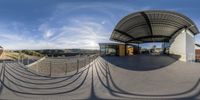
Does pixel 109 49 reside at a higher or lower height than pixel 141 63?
higher

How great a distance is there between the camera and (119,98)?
657 cm

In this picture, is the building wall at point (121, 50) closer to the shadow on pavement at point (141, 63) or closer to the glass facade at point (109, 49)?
the glass facade at point (109, 49)

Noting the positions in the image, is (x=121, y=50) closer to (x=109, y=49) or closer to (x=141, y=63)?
(x=109, y=49)

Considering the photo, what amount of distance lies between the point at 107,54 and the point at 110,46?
1.38m

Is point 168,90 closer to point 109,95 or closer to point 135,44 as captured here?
point 109,95

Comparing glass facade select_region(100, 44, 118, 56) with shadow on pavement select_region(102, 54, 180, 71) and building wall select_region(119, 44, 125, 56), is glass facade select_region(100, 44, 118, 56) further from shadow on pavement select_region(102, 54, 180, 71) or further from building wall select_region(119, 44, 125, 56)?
shadow on pavement select_region(102, 54, 180, 71)

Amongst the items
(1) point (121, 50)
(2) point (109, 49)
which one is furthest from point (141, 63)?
(2) point (109, 49)

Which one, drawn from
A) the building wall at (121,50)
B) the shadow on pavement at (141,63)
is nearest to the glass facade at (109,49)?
the building wall at (121,50)

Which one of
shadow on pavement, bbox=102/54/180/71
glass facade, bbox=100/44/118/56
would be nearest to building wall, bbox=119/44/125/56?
glass facade, bbox=100/44/118/56

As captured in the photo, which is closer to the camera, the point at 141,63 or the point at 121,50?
the point at 141,63

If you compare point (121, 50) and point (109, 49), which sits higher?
point (109, 49)

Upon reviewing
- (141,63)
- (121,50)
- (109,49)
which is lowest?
(141,63)

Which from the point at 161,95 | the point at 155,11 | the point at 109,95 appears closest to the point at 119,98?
the point at 109,95

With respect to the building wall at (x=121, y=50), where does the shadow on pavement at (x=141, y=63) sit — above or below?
below
